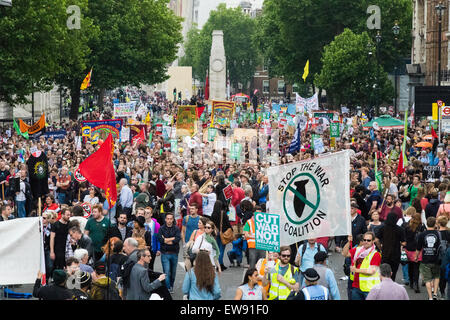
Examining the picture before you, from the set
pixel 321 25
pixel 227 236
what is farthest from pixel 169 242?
pixel 321 25

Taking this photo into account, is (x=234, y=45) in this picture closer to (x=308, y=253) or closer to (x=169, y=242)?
(x=169, y=242)

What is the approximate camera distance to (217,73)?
87812mm

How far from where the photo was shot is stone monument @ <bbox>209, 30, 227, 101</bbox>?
87250mm

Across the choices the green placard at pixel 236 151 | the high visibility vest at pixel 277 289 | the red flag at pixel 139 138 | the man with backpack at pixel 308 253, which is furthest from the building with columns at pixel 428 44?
the high visibility vest at pixel 277 289

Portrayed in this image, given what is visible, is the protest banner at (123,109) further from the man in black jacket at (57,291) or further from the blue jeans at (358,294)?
the man in black jacket at (57,291)

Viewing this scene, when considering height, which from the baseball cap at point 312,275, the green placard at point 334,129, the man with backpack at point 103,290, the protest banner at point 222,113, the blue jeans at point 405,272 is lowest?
the blue jeans at point 405,272

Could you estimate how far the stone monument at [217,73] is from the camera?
87.2 meters

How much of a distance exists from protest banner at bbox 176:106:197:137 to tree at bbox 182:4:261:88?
9269cm

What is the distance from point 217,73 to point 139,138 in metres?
53.2

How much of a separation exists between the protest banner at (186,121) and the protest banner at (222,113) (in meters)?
2.42

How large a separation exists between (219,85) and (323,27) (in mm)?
19050

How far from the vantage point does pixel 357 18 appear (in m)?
67.5
